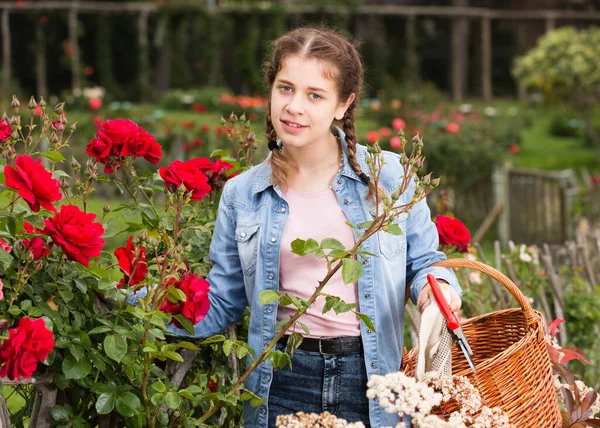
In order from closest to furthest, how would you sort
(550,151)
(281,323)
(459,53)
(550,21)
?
(281,323), (550,151), (550,21), (459,53)

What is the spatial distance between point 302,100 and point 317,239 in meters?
0.35

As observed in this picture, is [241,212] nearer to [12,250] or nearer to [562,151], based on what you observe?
[12,250]

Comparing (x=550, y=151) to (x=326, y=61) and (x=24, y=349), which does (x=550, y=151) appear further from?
(x=24, y=349)

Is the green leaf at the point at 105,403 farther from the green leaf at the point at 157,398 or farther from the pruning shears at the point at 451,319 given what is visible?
the pruning shears at the point at 451,319

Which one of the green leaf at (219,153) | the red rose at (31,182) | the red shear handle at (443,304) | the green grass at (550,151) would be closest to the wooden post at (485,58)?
the green grass at (550,151)

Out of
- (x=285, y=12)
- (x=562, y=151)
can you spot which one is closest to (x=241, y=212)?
(x=562, y=151)

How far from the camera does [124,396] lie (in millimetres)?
2068

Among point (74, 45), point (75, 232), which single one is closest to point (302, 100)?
point (75, 232)

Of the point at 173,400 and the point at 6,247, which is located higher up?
the point at 6,247

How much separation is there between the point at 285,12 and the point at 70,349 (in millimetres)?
19041

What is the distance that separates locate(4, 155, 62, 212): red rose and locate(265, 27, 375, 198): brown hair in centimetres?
72

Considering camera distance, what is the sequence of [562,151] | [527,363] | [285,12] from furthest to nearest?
1. [285,12]
2. [562,151]
3. [527,363]

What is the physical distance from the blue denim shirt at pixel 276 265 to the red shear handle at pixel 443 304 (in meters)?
0.16

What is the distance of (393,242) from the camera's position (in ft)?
7.62
